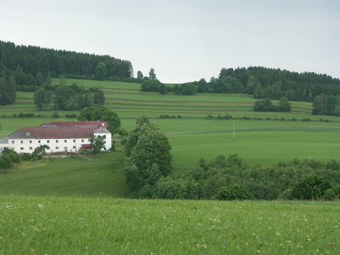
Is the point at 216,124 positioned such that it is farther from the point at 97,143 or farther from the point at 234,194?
the point at 234,194

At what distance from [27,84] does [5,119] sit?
5525cm

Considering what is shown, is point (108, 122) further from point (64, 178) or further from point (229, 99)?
point (229, 99)

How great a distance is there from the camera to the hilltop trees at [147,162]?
52.3 metres

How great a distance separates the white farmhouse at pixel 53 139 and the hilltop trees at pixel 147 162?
1964 centimetres

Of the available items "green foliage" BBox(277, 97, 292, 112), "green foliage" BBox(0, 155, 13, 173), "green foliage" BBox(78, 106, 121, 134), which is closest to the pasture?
"green foliage" BBox(277, 97, 292, 112)

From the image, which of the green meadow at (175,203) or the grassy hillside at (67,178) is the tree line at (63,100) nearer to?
the green meadow at (175,203)

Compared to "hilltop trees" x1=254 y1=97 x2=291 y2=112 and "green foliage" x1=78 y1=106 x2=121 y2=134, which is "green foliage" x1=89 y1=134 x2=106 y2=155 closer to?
"green foliage" x1=78 y1=106 x2=121 y2=134

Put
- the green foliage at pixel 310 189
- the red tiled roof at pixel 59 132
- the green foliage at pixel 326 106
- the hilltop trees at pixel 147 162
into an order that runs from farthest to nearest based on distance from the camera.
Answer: the green foliage at pixel 326 106 → the red tiled roof at pixel 59 132 → the hilltop trees at pixel 147 162 → the green foliage at pixel 310 189

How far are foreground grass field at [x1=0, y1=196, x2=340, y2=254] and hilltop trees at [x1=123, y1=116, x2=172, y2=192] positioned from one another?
39.0m

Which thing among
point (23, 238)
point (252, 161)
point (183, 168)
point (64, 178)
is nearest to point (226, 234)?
point (23, 238)

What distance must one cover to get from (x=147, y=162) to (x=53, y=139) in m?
30.0

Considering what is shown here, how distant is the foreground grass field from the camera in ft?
26.8

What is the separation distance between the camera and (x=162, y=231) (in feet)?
30.8

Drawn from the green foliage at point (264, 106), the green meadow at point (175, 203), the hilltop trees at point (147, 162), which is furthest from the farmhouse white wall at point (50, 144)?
the green foliage at point (264, 106)
